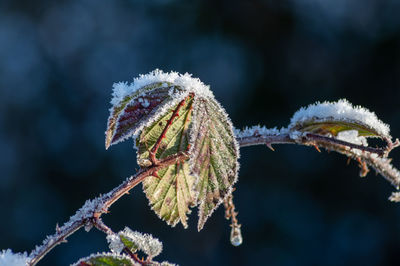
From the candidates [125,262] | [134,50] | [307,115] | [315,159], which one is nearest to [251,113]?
[315,159]

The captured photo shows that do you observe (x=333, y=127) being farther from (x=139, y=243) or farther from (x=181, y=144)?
(x=139, y=243)

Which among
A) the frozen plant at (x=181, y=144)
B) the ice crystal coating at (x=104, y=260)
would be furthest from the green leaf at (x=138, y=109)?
the ice crystal coating at (x=104, y=260)

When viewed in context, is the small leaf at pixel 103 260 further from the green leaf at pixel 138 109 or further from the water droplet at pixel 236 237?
the water droplet at pixel 236 237

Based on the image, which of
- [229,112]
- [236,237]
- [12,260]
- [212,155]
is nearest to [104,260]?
[12,260]

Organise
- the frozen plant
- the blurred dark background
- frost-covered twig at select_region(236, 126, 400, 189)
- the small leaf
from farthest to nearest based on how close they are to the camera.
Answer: the blurred dark background
frost-covered twig at select_region(236, 126, 400, 189)
the frozen plant
the small leaf

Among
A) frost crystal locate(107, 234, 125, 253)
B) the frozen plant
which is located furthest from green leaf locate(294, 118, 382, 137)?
frost crystal locate(107, 234, 125, 253)

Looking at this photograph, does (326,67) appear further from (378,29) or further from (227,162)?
(227,162)

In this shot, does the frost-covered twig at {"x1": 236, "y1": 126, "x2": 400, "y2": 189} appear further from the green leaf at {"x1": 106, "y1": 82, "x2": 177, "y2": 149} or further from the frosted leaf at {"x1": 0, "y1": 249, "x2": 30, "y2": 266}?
the frosted leaf at {"x1": 0, "y1": 249, "x2": 30, "y2": 266}
